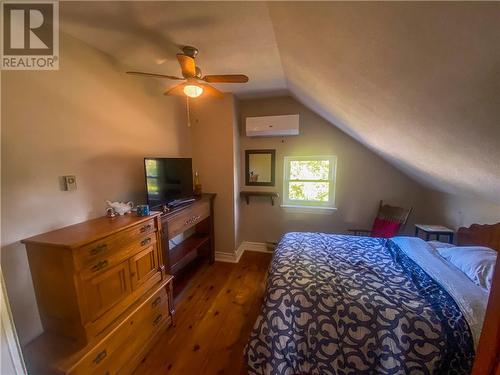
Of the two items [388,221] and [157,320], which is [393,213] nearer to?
[388,221]

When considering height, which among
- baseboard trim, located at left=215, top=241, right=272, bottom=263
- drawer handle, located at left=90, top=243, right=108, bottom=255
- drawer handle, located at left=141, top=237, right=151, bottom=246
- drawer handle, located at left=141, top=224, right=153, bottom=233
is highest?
drawer handle, located at left=141, top=224, right=153, bottom=233

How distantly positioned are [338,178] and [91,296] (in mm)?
3041

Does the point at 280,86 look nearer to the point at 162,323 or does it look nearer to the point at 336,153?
the point at 336,153

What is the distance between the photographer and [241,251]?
334cm

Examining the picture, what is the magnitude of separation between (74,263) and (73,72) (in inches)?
54.9

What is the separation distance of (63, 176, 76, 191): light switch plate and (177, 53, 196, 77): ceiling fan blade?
3.84 feet

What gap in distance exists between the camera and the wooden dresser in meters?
1.12

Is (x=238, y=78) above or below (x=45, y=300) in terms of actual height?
above

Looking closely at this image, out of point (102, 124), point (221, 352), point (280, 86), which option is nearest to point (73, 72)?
point (102, 124)

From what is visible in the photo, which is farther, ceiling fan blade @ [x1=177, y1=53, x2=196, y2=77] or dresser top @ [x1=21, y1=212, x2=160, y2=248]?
ceiling fan blade @ [x1=177, y1=53, x2=196, y2=77]

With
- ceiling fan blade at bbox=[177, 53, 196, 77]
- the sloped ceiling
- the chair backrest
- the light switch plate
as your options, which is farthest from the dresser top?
the chair backrest

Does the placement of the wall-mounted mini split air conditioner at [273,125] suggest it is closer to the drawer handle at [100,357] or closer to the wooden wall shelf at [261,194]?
the wooden wall shelf at [261,194]

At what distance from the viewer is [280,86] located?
2566 mm

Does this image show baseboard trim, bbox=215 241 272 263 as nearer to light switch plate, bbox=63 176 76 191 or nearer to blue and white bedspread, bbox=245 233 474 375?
blue and white bedspread, bbox=245 233 474 375
